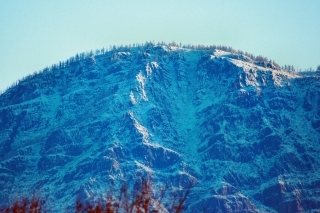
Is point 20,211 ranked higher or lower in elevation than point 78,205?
lower

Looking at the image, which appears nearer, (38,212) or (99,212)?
(99,212)

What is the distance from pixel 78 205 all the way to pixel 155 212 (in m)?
5.75

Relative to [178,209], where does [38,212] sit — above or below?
below

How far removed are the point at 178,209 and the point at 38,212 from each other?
13387 millimetres

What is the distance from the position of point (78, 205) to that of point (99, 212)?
2818mm

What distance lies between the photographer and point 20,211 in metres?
54.0

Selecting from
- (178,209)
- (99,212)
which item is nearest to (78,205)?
(99,212)

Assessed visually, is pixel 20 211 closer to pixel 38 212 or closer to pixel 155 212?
pixel 38 212

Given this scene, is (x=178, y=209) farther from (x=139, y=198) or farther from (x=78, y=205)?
(x=78, y=205)

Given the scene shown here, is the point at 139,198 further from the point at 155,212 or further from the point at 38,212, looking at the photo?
the point at 38,212

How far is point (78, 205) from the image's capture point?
47625 mm

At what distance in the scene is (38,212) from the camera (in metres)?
54.2

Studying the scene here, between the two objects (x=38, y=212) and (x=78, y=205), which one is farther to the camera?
(x=38, y=212)

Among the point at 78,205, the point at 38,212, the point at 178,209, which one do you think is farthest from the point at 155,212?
the point at 38,212
